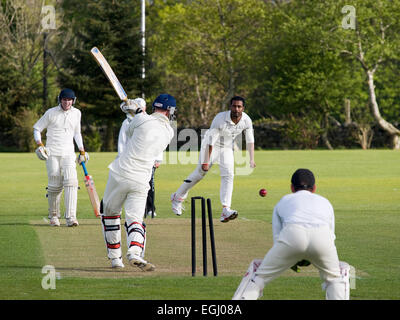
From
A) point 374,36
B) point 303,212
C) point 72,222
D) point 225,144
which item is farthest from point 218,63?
point 303,212

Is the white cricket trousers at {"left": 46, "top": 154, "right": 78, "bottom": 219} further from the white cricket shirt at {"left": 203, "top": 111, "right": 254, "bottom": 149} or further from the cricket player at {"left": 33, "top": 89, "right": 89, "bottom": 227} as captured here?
the white cricket shirt at {"left": 203, "top": 111, "right": 254, "bottom": 149}

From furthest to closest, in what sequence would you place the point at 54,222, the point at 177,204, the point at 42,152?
the point at 177,204, the point at 54,222, the point at 42,152

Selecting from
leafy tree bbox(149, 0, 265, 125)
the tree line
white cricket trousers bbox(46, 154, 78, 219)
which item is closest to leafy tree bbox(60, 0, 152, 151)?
the tree line

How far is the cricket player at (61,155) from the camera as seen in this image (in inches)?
514

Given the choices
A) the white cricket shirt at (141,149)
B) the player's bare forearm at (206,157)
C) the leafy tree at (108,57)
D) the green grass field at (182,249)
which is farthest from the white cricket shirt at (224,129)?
the leafy tree at (108,57)

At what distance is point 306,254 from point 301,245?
0.33 feet

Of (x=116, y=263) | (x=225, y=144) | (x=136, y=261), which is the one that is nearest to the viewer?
(x=136, y=261)

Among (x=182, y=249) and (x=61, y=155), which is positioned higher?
(x=61, y=155)

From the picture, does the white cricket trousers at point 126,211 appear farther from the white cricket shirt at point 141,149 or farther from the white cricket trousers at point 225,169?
the white cricket trousers at point 225,169

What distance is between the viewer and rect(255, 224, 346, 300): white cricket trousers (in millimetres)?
5879

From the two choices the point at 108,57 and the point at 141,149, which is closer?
the point at 141,149

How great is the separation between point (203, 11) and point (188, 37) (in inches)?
Result: 85.1

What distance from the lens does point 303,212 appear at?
5961 millimetres

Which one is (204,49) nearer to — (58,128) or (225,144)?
(225,144)
